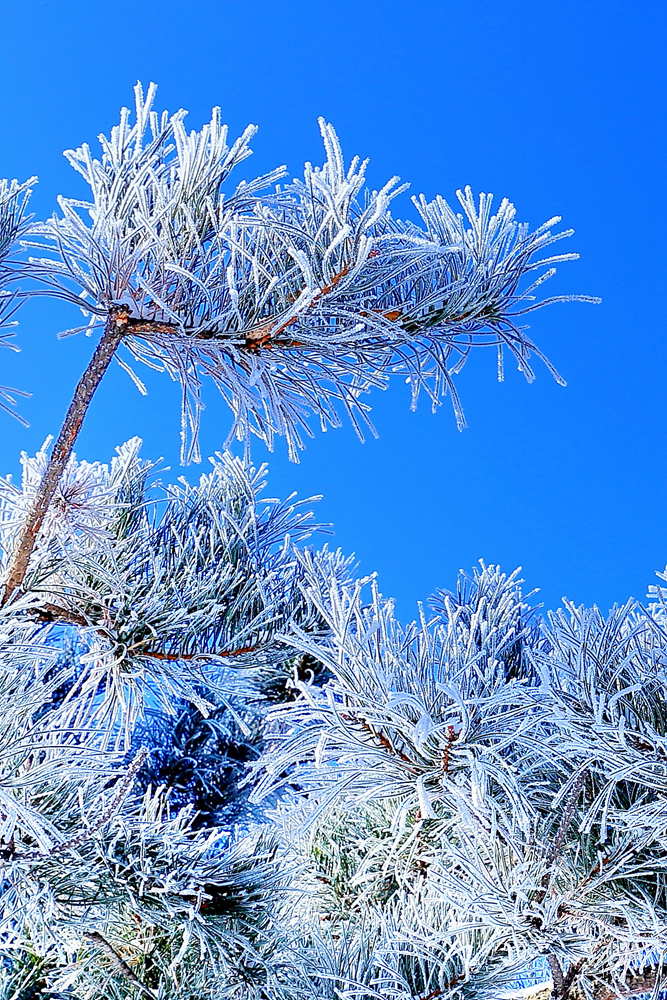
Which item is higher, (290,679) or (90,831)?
(290,679)

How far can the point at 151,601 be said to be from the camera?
2.72 feet

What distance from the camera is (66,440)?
→ 2.25 feet

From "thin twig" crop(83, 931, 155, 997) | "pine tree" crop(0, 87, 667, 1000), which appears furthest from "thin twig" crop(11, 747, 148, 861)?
"thin twig" crop(83, 931, 155, 997)

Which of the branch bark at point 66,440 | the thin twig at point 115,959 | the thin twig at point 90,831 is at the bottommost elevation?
the thin twig at point 115,959

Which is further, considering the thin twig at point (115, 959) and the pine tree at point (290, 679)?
the thin twig at point (115, 959)

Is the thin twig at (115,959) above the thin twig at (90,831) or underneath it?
underneath

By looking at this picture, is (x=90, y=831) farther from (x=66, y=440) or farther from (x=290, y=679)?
(x=66, y=440)

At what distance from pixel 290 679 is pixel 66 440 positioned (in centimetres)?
28

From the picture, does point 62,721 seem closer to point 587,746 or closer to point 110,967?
point 110,967

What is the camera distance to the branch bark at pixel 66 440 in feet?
2.26

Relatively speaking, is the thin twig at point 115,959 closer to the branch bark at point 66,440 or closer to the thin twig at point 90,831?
the thin twig at point 90,831

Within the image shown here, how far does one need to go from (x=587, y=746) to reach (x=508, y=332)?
1.21 ft

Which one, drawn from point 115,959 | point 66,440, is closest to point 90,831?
point 115,959

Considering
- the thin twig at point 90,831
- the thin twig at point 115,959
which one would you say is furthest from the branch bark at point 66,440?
the thin twig at point 115,959
